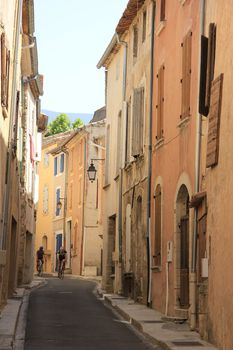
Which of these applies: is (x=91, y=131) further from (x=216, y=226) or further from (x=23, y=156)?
(x=216, y=226)

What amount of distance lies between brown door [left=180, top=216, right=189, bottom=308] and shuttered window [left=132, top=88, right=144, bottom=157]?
5567 millimetres

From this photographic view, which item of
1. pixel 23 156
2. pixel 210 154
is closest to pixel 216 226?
pixel 210 154

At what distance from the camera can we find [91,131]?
42.5 metres

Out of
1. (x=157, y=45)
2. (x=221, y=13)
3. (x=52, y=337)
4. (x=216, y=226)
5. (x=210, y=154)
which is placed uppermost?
(x=157, y=45)

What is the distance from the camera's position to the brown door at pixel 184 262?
15.8 m

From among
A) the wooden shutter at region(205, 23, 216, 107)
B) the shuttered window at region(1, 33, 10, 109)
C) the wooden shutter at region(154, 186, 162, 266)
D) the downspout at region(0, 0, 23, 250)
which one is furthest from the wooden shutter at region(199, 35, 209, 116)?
the wooden shutter at region(154, 186, 162, 266)

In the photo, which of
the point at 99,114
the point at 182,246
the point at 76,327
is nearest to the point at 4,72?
the point at 76,327

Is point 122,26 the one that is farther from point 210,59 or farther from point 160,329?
point 160,329

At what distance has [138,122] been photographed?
21.9 meters

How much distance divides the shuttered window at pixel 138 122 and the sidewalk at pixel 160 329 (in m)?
4.40

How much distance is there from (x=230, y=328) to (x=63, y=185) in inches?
1627

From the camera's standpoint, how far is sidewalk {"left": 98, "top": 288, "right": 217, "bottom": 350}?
11594mm

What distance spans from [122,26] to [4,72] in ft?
37.3

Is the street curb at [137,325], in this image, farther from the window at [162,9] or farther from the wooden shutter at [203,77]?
the window at [162,9]
